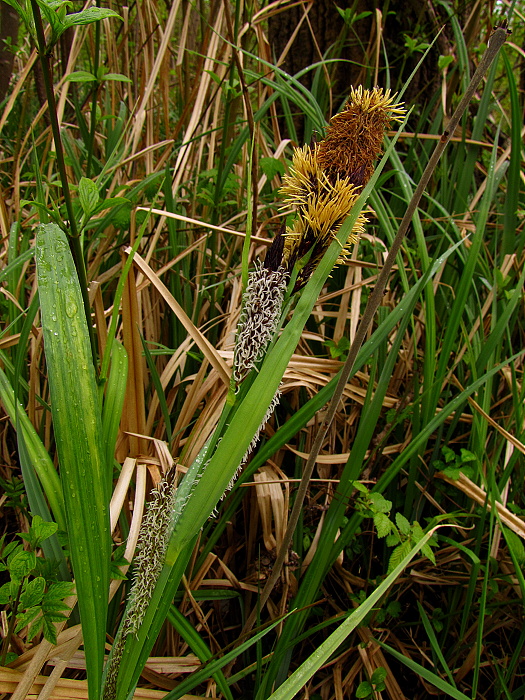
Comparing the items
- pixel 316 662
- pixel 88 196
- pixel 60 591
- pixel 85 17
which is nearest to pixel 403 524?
pixel 316 662

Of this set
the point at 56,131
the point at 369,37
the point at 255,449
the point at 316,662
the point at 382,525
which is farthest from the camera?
the point at 369,37

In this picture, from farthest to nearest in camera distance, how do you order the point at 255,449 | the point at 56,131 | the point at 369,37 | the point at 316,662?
the point at 369,37, the point at 255,449, the point at 56,131, the point at 316,662

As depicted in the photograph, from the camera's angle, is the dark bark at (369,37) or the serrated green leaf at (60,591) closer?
the serrated green leaf at (60,591)

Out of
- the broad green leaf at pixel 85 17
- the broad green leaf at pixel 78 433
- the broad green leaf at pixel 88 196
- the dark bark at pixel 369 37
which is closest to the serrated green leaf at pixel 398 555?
the broad green leaf at pixel 78 433

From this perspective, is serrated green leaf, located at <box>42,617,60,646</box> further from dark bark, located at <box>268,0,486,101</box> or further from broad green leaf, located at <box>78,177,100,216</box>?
dark bark, located at <box>268,0,486,101</box>

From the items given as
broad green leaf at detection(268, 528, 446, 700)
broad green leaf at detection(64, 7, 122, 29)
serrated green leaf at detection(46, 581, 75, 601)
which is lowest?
serrated green leaf at detection(46, 581, 75, 601)

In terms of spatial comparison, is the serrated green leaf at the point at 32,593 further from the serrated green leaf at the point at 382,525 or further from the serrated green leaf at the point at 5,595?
the serrated green leaf at the point at 382,525

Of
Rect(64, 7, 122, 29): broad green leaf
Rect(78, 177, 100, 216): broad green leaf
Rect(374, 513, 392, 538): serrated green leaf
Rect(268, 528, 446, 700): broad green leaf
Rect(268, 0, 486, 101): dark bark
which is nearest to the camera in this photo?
Rect(268, 528, 446, 700): broad green leaf

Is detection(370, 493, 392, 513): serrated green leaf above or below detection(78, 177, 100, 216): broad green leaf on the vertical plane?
below

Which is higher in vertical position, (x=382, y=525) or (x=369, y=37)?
(x=369, y=37)

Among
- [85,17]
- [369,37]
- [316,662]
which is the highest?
[369,37]

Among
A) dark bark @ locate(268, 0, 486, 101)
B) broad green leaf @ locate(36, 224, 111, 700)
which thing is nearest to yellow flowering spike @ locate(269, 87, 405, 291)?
broad green leaf @ locate(36, 224, 111, 700)

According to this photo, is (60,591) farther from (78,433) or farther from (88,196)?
(88,196)
